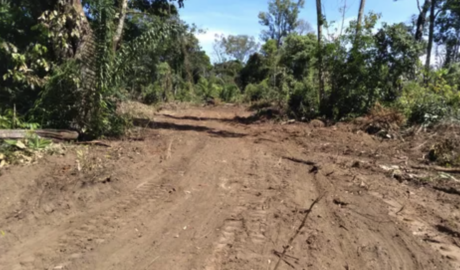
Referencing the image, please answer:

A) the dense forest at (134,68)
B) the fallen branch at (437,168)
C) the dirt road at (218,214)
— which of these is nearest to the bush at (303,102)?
the dense forest at (134,68)

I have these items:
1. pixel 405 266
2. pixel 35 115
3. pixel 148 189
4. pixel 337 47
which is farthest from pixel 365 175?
pixel 337 47

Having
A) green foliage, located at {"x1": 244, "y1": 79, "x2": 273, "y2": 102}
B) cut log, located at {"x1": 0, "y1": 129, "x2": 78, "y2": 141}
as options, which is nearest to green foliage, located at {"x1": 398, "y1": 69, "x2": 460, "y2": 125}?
cut log, located at {"x1": 0, "y1": 129, "x2": 78, "y2": 141}

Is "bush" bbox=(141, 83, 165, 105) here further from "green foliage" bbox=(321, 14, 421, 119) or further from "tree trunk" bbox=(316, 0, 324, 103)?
"green foliage" bbox=(321, 14, 421, 119)

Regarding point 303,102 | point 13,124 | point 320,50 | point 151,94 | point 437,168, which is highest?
point 320,50

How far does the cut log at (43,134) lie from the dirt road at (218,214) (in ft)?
2.55

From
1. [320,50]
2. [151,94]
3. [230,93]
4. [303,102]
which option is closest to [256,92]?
[230,93]

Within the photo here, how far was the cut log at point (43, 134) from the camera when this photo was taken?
22.0 feet

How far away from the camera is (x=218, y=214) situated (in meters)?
4.72

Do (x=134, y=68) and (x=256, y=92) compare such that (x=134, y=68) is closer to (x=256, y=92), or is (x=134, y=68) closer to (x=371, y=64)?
(x=371, y=64)

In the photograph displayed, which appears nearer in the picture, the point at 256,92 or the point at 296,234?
the point at 296,234

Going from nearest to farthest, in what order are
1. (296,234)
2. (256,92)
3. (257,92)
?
(296,234) → (257,92) → (256,92)

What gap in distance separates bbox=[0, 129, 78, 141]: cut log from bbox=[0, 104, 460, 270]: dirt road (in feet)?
2.55

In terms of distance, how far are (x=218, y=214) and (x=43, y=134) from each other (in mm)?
4533

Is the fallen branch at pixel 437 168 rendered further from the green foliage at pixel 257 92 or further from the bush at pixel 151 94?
the bush at pixel 151 94
